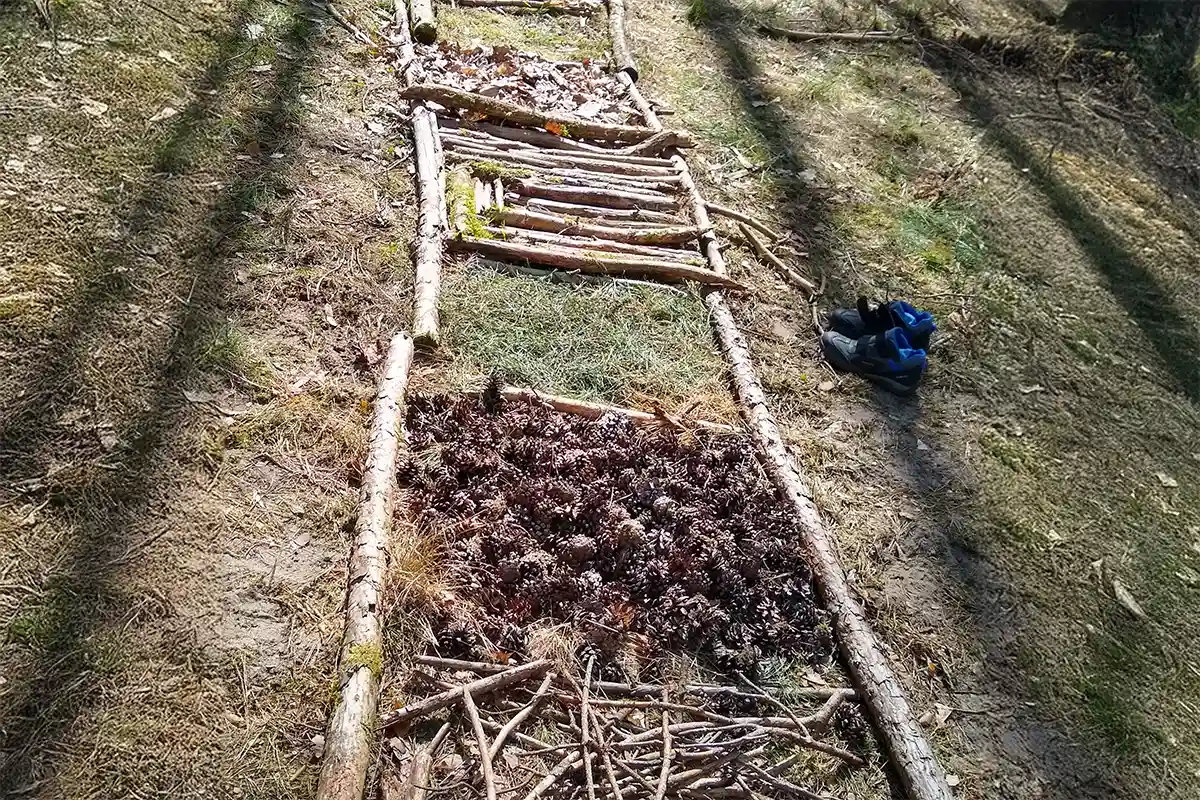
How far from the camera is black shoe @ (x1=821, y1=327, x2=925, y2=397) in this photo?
4.84m

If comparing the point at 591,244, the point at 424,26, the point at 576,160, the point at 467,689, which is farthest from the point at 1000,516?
the point at 424,26

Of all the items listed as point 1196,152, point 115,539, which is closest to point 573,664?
point 115,539

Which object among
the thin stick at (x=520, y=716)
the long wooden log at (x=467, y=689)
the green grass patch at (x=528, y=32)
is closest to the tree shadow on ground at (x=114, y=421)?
the long wooden log at (x=467, y=689)

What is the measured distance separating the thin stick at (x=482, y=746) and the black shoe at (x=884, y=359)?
3.00 metres

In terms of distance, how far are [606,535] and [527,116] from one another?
3.54 metres

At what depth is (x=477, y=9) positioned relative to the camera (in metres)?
7.20

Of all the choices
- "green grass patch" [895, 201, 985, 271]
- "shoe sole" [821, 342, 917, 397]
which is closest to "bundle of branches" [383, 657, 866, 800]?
"shoe sole" [821, 342, 917, 397]

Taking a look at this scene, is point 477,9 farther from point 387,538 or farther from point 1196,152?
point 1196,152

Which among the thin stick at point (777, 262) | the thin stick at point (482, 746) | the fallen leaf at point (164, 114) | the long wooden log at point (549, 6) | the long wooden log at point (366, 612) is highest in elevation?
the long wooden log at point (549, 6)

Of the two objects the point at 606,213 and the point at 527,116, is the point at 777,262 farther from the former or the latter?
the point at 527,116

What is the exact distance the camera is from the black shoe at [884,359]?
191 inches

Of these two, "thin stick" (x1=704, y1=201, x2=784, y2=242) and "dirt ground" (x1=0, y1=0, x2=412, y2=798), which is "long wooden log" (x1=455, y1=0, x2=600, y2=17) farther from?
"thin stick" (x1=704, y1=201, x2=784, y2=242)

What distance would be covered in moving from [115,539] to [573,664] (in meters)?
1.70

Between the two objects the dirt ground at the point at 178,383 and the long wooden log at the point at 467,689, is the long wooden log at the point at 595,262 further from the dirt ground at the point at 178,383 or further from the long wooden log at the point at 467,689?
the long wooden log at the point at 467,689
